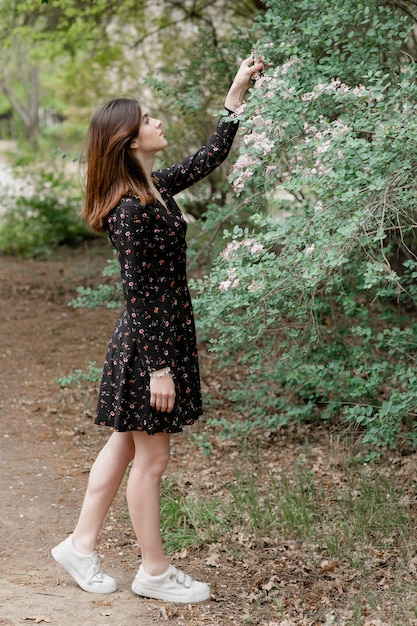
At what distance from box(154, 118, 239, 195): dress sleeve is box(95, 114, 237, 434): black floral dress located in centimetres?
11

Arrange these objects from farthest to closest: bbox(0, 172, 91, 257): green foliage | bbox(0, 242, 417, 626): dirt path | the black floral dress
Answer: bbox(0, 172, 91, 257): green foliage
bbox(0, 242, 417, 626): dirt path
the black floral dress

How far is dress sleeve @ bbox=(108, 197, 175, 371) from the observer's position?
3271 mm

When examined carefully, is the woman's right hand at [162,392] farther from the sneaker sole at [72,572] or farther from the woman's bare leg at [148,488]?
the sneaker sole at [72,572]

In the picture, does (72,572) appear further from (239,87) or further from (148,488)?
(239,87)

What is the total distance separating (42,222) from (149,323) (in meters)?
9.25

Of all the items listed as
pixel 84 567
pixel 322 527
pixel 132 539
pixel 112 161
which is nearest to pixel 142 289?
pixel 112 161

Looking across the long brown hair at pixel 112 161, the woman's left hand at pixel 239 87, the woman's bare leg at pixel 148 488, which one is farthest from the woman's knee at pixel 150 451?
the woman's left hand at pixel 239 87

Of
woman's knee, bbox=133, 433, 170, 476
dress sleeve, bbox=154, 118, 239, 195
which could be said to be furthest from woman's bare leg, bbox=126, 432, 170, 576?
dress sleeve, bbox=154, 118, 239, 195

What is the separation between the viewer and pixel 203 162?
12.3 feet

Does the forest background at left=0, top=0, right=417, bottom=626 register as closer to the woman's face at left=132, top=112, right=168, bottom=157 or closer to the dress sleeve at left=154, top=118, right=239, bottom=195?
the dress sleeve at left=154, top=118, right=239, bottom=195

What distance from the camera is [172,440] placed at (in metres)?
5.75

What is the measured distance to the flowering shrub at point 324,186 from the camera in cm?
318

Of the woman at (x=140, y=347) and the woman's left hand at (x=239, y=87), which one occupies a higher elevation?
the woman's left hand at (x=239, y=87)

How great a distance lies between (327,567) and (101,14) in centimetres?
656
